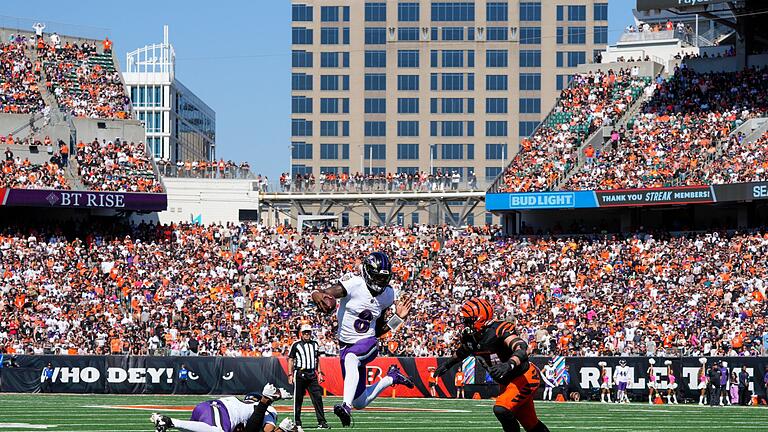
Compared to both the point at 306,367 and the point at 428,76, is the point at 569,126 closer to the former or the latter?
the point at 306,367

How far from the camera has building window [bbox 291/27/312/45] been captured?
4625 inches

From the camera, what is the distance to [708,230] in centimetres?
4544

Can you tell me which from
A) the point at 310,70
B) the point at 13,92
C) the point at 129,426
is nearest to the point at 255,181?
the point at 13,92

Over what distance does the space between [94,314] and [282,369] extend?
9110 mm

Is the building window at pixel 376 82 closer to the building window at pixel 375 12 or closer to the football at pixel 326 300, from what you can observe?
the building window at pixel 375 12

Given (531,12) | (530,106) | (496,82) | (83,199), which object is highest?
(531,12)

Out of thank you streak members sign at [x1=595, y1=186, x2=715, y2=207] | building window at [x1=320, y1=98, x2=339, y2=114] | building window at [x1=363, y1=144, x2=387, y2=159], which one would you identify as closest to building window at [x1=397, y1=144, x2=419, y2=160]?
building window at [x1=363, y1=144, x2=387, y2=159]

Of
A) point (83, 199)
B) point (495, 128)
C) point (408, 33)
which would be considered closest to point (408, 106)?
point (408, 33)

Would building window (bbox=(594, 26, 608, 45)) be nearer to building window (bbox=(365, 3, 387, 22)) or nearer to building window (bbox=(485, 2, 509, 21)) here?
building window (bbox=(485, 2, 509, 21))

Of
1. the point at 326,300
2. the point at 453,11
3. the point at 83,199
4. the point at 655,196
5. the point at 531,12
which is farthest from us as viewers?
the point at 453,11

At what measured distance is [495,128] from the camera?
4587 inches

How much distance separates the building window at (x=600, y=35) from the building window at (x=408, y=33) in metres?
14.9

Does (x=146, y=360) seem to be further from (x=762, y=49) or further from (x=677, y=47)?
(x=677, y=47)

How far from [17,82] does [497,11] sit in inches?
2637
